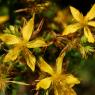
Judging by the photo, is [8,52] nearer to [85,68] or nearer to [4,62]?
[4,62]

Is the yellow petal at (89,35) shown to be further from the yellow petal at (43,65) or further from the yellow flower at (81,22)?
the yellow petal at (43,65)

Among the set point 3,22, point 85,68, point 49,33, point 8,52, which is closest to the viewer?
point 8,52

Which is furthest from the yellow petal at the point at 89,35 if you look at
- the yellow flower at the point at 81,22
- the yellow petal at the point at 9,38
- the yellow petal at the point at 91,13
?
the yellow petal at the point at 9,38

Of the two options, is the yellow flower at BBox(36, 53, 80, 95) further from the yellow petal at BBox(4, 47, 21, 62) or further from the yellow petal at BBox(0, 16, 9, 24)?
the yellow petal at BBox(0, 16, 9, 24)

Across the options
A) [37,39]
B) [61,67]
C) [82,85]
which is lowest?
[82,85]

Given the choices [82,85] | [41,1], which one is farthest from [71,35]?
[82,85]

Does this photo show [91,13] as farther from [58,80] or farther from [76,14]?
[58,80]

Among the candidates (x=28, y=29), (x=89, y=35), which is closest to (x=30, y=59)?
(x=28, y=29)

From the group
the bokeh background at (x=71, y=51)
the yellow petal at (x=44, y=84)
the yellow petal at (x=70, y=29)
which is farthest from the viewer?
the bokeh background at (x=71, y=51)
